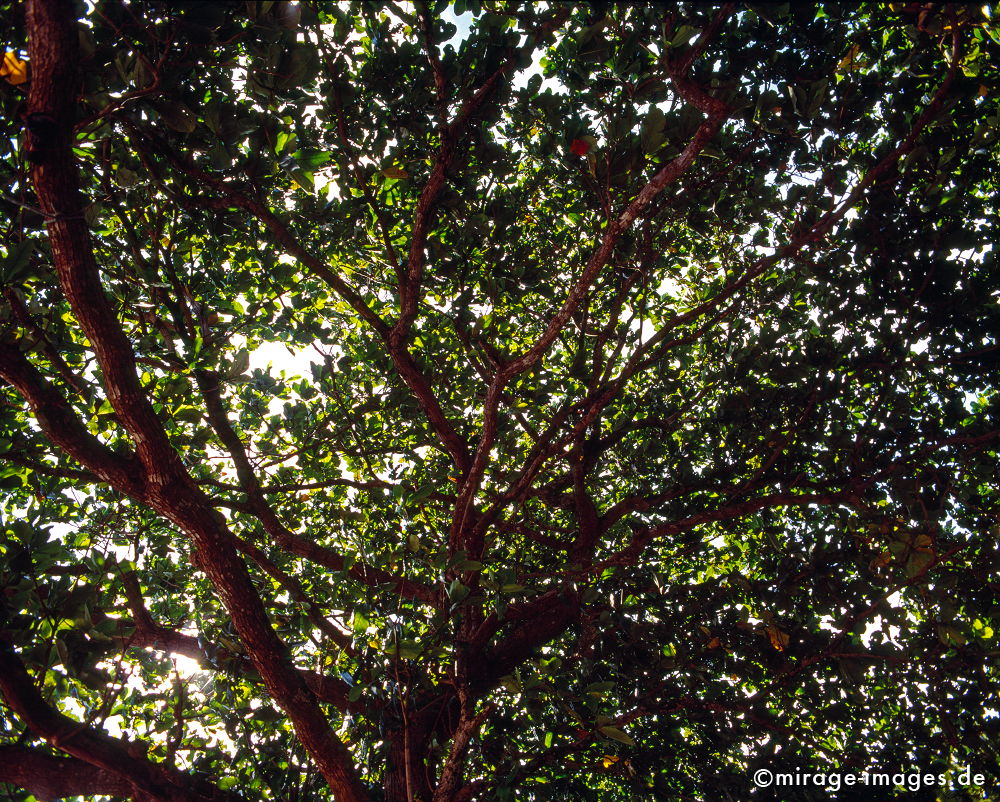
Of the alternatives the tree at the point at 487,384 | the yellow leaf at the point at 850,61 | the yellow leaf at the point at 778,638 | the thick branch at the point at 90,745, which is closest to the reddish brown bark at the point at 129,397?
the tree at the point at 487,384

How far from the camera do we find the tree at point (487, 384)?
2.38m

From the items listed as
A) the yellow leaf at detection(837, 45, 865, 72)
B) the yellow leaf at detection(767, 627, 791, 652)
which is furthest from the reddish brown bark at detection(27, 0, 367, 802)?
the yellow leaf at detection(837, 45, 865, 72)

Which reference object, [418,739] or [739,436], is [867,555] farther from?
[418,739]

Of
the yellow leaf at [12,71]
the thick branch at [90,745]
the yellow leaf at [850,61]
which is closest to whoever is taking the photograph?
the yellow leaf at [12,71]

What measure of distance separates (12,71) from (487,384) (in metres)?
2.65

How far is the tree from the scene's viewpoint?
2379 mm

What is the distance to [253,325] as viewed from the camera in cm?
418

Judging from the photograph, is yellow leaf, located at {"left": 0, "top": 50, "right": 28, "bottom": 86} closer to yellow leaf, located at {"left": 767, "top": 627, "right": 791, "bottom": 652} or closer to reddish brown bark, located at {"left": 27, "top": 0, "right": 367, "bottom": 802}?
reddish brown bark, located at {"left": 27, "top": 0, "right": 367, "bottom": 802}

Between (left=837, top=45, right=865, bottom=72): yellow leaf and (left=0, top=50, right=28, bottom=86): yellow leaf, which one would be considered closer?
(left=0, top=50, right=28, bottom=86): yellow leaf

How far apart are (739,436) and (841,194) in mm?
1865

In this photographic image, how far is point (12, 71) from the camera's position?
6.18 feet

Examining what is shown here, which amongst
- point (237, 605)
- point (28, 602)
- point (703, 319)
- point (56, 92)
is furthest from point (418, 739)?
point (703, 319)

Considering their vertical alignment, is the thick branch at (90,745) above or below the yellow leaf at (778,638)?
below

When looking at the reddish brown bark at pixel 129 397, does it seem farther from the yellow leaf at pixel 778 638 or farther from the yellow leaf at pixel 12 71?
the yellow leaf at pixel 778 638
